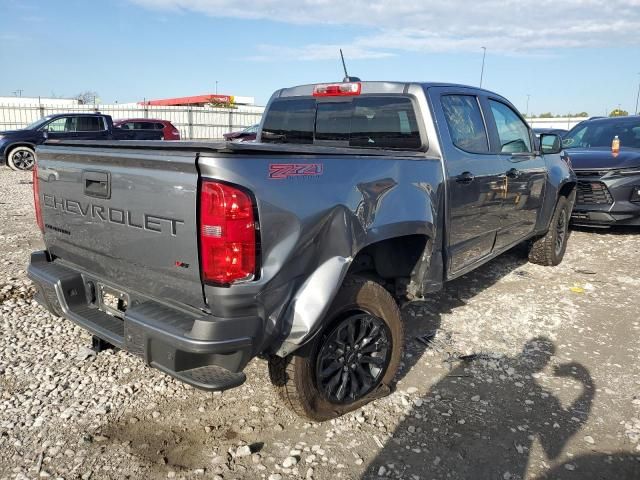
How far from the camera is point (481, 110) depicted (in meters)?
4.23

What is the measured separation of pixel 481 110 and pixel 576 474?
110 inches

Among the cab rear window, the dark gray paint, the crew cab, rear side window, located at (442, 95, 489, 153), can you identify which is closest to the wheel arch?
the crew cab

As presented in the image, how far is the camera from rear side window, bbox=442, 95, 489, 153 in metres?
3.74

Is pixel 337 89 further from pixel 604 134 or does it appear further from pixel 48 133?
pixel 48 133

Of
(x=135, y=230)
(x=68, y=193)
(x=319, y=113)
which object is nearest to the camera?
(x=135, y=230)

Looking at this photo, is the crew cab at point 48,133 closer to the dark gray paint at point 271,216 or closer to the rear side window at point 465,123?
the rear side window at point 465,123

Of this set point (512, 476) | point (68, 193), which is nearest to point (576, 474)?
point (512, 476)

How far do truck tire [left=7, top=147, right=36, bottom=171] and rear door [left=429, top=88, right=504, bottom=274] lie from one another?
46.9 feet

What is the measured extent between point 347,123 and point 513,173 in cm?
158

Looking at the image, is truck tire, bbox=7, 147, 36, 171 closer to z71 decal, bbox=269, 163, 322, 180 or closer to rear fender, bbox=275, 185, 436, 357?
rear fender, bbox=275, 185, 436, 357

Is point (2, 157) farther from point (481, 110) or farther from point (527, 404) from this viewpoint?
point (527, 404)

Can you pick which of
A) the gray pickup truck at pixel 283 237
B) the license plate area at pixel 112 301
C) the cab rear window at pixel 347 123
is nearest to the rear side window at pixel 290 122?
the cab rear window at pixel 347 123

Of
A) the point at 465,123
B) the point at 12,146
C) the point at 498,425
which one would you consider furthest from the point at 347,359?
the point at 12,146

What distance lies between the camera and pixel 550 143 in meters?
5.49
